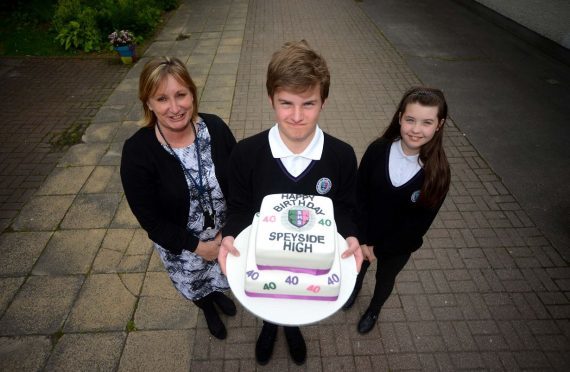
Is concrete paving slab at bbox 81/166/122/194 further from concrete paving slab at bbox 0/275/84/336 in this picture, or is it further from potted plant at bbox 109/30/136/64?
potted plant at bbox 109/30/136/64

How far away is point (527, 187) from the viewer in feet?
15.3

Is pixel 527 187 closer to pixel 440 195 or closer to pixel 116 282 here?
pixel 440 195

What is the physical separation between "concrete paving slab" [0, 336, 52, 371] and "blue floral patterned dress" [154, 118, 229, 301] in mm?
1524

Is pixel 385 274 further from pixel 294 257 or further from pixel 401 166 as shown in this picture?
pixel 294 257

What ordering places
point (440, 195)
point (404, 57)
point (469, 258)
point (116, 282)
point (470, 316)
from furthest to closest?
point (404, 57) < point (469, 258) < point (116, 282) < point (470, 316) < point (440, 195)

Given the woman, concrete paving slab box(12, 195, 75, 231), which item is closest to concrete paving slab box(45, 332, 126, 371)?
the woman

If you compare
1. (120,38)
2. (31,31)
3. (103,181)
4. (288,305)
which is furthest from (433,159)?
(31,31)

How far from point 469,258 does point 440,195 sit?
6.83ft

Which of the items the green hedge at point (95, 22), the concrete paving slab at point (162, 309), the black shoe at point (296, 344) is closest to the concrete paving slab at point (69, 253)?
the concrete paving slab at point (162, 309)

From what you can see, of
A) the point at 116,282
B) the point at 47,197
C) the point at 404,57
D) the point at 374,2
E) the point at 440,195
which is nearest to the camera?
the point at 440,195

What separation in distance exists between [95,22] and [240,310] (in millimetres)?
9476

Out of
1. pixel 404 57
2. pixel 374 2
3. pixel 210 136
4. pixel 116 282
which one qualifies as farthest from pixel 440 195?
pixel 374 2

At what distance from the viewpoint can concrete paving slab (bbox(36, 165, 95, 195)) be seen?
15.0 feet

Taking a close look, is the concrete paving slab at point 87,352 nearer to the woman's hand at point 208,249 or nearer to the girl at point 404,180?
the woman's hand at point 208,249
